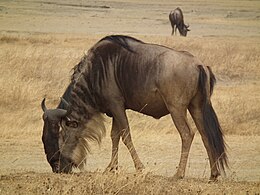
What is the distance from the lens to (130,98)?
8805mm

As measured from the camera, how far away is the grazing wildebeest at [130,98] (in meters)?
8.50

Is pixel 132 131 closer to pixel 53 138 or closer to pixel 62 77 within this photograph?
pixel 62 77

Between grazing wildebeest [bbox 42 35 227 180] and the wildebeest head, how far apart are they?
1 centimetres

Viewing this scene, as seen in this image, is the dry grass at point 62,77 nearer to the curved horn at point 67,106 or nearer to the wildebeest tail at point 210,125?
the curved horn at point 67,106

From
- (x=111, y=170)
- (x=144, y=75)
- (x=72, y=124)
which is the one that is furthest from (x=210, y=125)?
(x=72, y=124)

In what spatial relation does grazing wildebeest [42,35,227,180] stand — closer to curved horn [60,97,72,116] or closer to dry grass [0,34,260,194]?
curved horn [60,97,72,116]

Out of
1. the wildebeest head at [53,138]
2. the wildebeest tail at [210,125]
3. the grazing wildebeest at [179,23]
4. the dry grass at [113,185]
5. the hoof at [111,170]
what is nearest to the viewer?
the dry grass at [113,185]

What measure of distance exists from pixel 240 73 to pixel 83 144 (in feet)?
45.3

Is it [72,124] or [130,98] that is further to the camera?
[130,98]

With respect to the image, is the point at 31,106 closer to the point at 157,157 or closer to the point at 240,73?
the point at 157,157

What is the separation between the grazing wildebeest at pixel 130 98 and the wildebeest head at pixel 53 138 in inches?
0.5

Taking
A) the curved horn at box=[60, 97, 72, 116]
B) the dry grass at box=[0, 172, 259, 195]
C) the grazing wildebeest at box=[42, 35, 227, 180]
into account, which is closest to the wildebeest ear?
the grazing wildebeest at box=[42, 35, 227, 180]

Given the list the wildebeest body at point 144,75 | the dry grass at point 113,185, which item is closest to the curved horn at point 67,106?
the wildebeest body at point 144,75

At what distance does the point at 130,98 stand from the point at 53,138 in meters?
1.21
